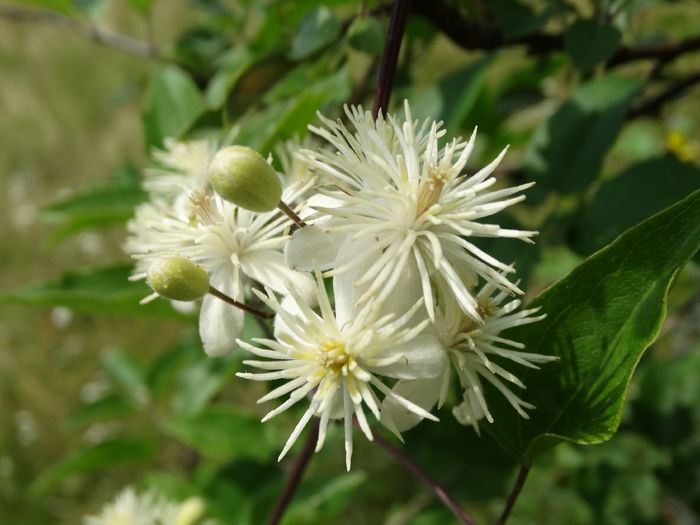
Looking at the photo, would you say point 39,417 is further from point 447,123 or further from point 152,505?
point 447,123

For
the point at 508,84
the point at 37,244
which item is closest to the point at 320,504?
the point at 508,84

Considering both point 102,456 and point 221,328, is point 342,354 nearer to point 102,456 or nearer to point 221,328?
point 221,328

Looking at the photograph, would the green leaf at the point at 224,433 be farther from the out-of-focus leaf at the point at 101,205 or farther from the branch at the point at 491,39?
the branch at the point at 491,39

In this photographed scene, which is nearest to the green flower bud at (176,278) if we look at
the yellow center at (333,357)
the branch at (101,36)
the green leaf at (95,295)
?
the yellow center at (333,357)

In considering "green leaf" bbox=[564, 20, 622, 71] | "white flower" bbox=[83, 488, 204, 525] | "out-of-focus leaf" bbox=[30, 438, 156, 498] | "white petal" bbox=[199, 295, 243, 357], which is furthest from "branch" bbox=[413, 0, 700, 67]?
"out-of-focus leaf" bbox=[30, 438, 156, 498]

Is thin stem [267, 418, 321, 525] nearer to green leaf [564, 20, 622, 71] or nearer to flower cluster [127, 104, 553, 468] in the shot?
flower cluster [127, 104, 553, 468]
